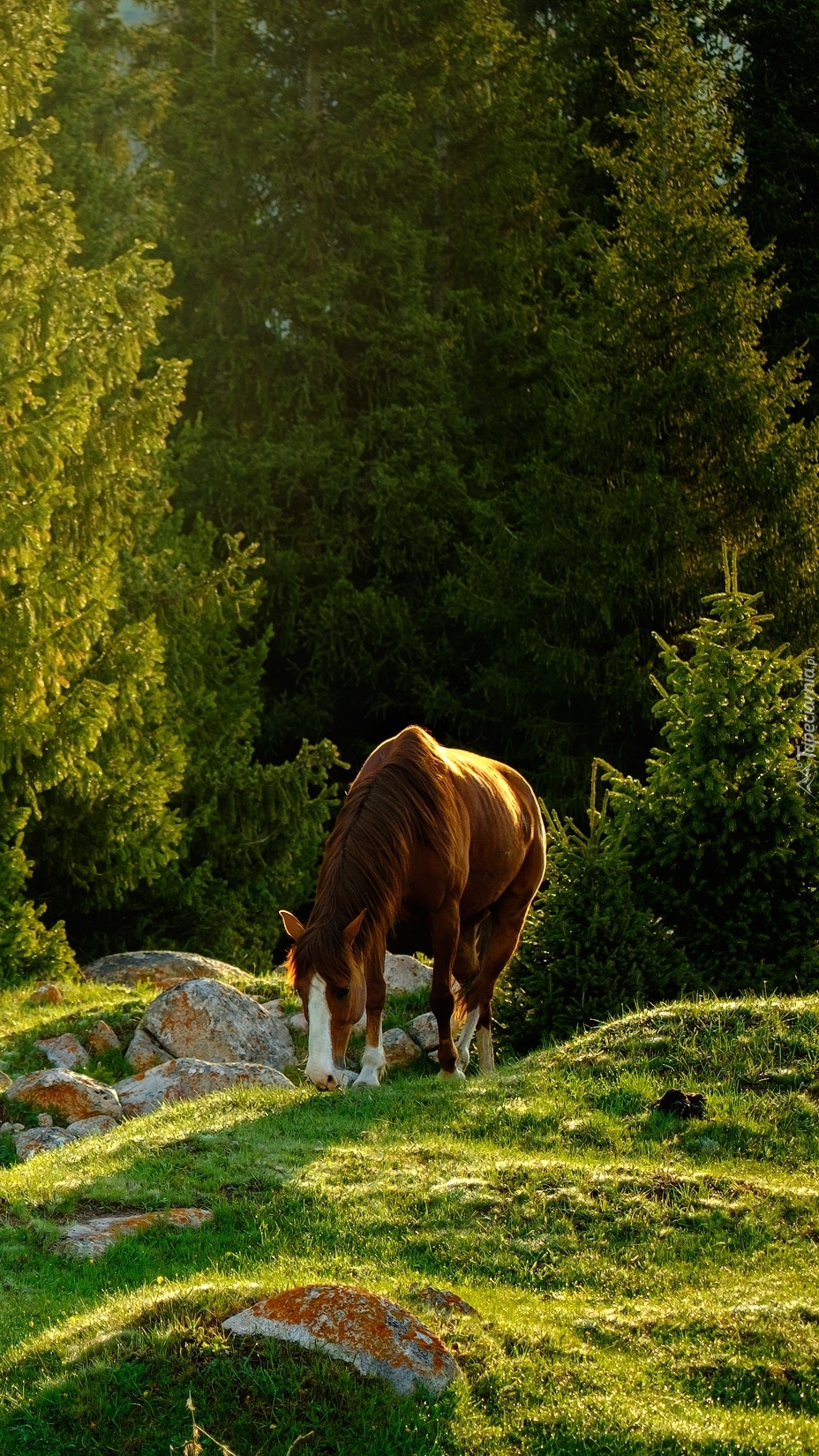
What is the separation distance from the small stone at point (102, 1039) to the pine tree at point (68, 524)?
366 cm

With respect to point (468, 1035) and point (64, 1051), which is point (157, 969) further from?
point (468, 1035)

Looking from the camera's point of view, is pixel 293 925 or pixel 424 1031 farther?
pixel 424 1031

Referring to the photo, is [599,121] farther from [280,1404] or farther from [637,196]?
[280,1404]

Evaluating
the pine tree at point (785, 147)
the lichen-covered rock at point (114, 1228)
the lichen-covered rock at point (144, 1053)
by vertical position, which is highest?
the pine tree at point (785, 147)

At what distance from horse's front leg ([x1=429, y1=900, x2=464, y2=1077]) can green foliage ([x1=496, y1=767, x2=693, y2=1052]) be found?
63.0 inches

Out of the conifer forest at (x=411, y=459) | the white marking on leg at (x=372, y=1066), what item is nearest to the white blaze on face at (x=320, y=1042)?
the white marking on leg at (x=372, y=1066)

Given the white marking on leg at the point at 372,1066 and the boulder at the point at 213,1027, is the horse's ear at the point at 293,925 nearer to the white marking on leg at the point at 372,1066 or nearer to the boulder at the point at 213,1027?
the white marking on leg at the point at 372,1066

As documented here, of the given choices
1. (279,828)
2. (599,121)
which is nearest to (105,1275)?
(279,828)

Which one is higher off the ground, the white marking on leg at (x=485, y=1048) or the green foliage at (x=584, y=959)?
the green foliage at (x=584, y=959)

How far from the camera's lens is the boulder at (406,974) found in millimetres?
14102

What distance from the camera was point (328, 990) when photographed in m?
8.78

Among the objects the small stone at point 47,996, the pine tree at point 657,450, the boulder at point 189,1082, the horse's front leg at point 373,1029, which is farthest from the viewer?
the pine tree at point 657,450

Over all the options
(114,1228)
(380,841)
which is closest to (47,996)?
(380,841)

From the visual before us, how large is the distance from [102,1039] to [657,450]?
49.0 feet
